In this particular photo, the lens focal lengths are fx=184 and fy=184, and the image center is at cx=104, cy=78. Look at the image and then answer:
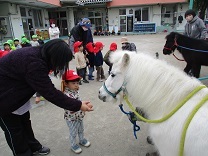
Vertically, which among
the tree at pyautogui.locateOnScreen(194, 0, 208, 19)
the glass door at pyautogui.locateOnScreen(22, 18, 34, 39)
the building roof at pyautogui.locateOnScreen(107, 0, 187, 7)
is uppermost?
the building roof at pyautogui.locateOnScreen(107, 0, 187, 7)

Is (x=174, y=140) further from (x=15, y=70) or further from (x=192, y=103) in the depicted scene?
(x=15, y=70)

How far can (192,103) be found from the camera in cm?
142

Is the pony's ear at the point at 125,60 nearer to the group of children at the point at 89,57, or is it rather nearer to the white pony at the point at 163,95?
the white pony at the point at 163,95

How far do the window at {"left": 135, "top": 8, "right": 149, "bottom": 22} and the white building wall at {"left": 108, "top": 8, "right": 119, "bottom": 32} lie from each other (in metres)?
2.52

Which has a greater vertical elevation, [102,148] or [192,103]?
[192,103]

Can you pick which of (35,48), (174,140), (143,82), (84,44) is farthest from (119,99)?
(84,44)

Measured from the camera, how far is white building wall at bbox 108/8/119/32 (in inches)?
928

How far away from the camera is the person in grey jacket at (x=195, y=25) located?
207 inches

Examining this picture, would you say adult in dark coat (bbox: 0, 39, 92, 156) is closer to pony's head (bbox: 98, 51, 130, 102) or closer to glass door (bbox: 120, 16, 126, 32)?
pony's head (bbox: 98, 51, 130, 102)

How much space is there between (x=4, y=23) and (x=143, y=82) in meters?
15.6

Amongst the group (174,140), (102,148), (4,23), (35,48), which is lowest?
(102,148)

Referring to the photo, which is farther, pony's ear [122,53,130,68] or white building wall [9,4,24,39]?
white building wall [9,4,24,39]

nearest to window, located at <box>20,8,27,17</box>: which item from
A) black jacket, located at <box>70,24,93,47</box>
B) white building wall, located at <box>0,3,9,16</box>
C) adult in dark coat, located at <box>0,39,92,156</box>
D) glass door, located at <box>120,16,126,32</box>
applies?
white building wall, located at <box>0,3,9,16</box>

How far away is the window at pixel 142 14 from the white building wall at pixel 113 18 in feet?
8.28
